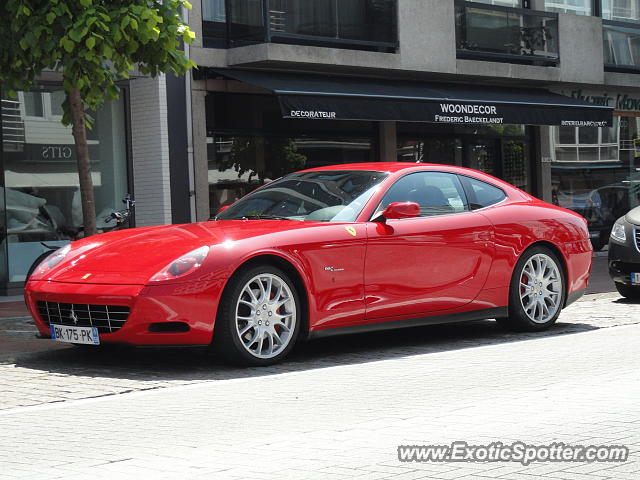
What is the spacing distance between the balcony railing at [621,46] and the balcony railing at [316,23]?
21.9ft

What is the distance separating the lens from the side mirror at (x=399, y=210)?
877 centimetres

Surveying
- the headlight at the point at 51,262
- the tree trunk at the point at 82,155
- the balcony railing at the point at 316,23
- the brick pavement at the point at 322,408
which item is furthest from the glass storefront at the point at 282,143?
the headlight at the point at 51,262

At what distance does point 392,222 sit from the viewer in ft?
29.4

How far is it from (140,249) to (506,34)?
15369mm

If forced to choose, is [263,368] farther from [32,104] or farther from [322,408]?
[32,104]

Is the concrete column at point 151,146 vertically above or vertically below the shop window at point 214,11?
below

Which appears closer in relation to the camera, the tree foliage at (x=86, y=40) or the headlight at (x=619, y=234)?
the tree foliage at (x=86, y=40)

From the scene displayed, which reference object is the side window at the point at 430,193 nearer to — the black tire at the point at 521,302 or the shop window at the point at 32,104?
the black tire at the point at 521,302

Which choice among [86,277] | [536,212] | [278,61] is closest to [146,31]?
[86,277]

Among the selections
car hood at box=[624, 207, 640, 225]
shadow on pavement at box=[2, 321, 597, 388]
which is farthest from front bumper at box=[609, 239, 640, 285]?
shadow on pavement at box=[2, 321, 597, 388]

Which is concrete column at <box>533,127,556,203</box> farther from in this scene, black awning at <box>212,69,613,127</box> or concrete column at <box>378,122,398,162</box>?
concrete column at <box>378,122,398,162</box>

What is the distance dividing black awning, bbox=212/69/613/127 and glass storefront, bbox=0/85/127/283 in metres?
2.80

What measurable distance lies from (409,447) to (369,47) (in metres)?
15.4

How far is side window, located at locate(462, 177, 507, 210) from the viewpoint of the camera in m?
9.74
